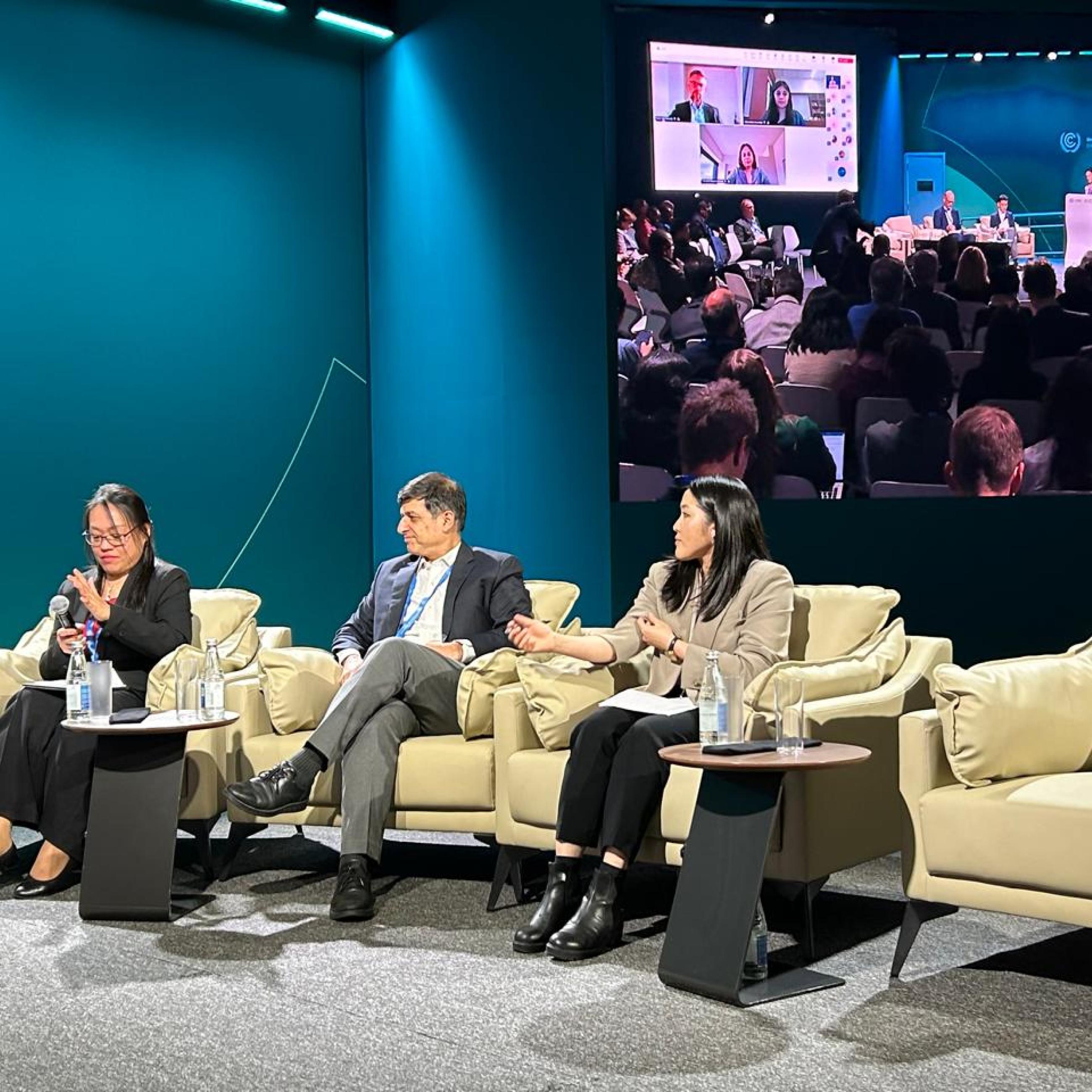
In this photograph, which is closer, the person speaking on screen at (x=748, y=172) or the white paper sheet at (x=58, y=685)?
the white paper sheet at (x=58, y=685)

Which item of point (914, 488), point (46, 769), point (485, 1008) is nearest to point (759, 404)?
point (914, 488)

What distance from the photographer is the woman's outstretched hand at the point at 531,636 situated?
4.17m

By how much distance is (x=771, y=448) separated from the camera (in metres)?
6.28

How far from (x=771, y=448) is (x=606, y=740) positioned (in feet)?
8.77

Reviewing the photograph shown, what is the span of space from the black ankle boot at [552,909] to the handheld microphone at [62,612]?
1.67 m

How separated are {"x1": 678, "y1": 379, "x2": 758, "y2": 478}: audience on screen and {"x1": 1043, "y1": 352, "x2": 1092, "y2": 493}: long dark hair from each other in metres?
1.20

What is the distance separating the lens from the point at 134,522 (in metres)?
4.84

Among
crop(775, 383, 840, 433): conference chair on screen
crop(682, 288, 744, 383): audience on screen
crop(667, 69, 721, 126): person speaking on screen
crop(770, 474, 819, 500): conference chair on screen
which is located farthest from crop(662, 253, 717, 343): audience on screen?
crop(770, 474, 819, 500): conference chair on screen

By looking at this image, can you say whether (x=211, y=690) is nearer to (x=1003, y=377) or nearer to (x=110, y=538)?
(x=110, y=538)

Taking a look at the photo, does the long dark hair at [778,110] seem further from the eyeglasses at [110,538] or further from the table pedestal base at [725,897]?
the table pedestal base at [725,897]

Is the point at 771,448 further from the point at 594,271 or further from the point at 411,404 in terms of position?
the point at 411,404

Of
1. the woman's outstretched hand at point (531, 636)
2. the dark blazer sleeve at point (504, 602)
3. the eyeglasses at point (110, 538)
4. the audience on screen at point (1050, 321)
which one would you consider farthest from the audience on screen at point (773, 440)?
the eyeglasses at point (110, 538)

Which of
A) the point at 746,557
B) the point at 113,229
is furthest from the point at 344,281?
the point at 746,557

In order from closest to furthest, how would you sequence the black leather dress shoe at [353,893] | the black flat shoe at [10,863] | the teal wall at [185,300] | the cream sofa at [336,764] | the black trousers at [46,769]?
the black leather dress shoe at [353,893] < the cream sofa at [336,764] < the black trousers at [46,769] < the black flat shoe at [10,863] < the teal wall at [185,300]
